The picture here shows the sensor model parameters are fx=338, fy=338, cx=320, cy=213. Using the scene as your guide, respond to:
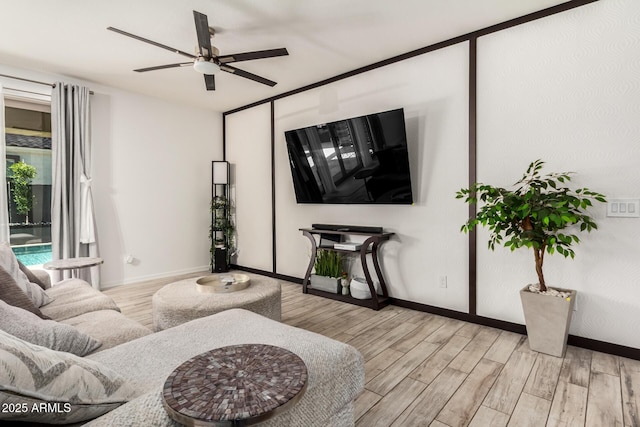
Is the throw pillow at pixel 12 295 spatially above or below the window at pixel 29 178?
below

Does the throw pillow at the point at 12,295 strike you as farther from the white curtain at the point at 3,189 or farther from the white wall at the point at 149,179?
the white wall at the point at 149,179

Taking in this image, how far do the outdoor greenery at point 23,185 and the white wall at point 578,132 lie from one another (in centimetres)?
465

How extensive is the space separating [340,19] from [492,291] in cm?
256

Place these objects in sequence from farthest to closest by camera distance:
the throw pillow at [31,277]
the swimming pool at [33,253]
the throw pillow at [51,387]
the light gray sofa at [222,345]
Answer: the swimming pool at [33,253] < the throw pillow at [31,277] < the light gray sofa at [222,345] < the throw pillow at [51,387]

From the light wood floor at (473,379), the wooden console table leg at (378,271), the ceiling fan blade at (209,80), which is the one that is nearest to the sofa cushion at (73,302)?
the light wood floor at (473,379)

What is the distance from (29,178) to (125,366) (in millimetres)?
3702

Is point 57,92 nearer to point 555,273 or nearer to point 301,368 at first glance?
point 301,368

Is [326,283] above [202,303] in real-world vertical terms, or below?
below

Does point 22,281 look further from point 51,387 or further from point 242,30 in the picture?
point 242,30

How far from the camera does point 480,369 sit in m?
2.15

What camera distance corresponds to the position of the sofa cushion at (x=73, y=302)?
198 centimetres

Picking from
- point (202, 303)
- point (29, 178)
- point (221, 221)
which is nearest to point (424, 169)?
point (202, 303)

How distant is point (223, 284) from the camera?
2.66 meters

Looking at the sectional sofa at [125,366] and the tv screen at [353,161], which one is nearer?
the sectional sofa at [125,366]
